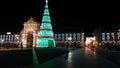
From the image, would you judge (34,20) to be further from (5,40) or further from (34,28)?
(5,40)

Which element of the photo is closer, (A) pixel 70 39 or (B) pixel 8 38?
(A) pixel 70 39

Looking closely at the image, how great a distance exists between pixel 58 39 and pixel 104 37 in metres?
31.0

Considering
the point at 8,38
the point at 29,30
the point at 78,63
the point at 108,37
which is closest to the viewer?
the point at 78,63

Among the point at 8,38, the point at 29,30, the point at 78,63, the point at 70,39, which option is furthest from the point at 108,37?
the point at 78,63

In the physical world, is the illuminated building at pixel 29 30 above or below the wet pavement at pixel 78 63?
above

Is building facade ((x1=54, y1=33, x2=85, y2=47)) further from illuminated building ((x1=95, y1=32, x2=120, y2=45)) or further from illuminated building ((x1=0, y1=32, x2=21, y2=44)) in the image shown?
illuminated building ((x1=0, y1=32, x2=21, y2=44))

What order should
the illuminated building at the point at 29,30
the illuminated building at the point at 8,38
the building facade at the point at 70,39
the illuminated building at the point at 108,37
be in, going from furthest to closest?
the illuminated building at the point at 8,38
the building facade at the point at 70,39
the illuminated building at the point at 108,37
the illuminated building at the point at 29,30

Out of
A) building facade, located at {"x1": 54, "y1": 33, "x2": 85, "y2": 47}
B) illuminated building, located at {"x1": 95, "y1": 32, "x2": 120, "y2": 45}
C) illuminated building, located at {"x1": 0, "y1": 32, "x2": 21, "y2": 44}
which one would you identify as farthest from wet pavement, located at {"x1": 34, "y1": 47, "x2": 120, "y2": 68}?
illuminated building, located at {"x1": 0, "y1": 32, "x2": 21, "y2": 44}

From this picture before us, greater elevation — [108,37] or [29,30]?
[29,30]

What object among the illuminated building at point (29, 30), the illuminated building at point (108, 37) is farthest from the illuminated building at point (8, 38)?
the illuminated building at point (108, 37)

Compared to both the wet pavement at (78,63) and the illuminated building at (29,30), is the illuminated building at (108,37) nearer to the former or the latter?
the illuminated building at (29,30)

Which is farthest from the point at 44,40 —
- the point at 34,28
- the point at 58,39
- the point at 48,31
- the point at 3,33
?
the point at 3,33

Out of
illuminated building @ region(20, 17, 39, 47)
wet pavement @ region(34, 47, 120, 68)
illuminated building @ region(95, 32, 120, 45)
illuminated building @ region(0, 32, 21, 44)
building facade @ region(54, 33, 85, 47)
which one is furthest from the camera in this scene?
illuminated building @ region(0, 32, 21, 44)

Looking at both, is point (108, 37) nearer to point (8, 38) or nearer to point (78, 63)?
point (8, 38)
